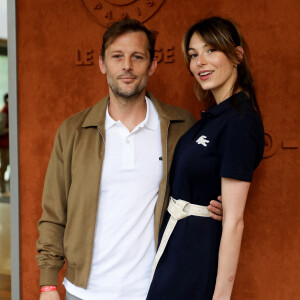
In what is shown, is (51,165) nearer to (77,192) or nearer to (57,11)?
(77,192)

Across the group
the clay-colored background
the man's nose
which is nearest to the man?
the man's nose

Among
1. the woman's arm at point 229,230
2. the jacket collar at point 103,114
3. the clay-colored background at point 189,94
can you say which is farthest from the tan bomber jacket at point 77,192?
the clay-colored background at point 189,94

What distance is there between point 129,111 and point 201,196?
0.54 metres

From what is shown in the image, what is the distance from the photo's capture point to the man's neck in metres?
1.65

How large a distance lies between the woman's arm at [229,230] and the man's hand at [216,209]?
0.08 m

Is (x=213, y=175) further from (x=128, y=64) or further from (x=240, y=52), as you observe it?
(x=128, y=64)

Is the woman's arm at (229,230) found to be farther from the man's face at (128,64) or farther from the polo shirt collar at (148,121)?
the man's face at (128,64)

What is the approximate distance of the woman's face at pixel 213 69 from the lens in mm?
1427

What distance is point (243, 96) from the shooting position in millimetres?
1396

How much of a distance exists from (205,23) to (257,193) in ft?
3.68

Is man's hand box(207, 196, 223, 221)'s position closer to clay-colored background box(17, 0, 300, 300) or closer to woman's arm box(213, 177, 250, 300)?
woman's arm box(213, 177, 250, 300)

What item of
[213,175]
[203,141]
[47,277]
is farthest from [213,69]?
[47,277]

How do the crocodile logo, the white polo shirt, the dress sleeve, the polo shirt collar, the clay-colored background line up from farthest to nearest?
1. the clay-colored background
2. the polo shirt collar
3. the white polo shirt
4. the crocodile logo
5. the dress sleeve

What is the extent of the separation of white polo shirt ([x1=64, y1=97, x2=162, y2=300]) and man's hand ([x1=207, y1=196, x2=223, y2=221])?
28 cm
